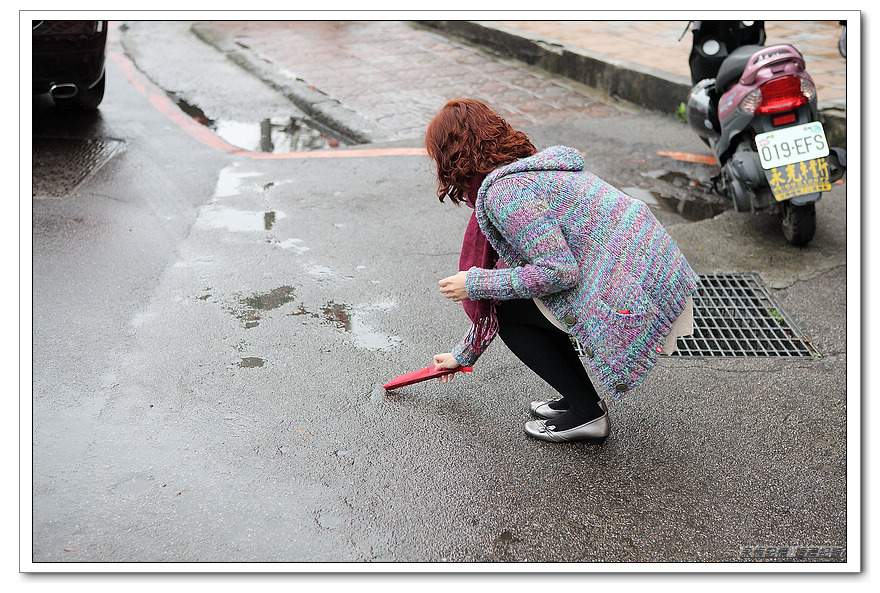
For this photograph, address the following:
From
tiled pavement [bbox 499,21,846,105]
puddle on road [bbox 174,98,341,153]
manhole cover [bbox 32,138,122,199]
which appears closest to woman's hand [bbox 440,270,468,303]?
manhole cover [bbox 32,138,122,199]

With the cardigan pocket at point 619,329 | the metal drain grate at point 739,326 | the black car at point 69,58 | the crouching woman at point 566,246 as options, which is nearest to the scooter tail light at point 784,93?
the metal drain grate at point 739,326

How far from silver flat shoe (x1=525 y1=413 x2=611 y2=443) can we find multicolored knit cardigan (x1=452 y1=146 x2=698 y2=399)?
0.33m

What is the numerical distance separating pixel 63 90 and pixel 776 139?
4.99 metres

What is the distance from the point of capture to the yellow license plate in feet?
13.8

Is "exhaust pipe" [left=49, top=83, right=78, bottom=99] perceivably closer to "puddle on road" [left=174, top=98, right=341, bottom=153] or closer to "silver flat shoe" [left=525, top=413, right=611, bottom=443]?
"puddle on road" [left=174, top=98, right=341, bottom=153]

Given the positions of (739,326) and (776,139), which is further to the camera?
(776,139)

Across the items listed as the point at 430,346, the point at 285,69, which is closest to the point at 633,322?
the point at 430,346

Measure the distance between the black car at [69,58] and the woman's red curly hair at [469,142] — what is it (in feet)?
13.2

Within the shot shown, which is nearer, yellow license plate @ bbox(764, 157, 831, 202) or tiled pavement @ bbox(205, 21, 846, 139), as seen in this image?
yellow license plate @ bbox(764, 157, 831, 202)

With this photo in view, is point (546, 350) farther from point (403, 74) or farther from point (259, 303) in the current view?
point (403, 74)

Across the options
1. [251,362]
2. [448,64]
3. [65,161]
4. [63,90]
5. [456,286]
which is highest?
[448,64]

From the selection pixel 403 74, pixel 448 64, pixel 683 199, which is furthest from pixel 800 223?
pixel 448 64

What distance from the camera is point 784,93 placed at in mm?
4273

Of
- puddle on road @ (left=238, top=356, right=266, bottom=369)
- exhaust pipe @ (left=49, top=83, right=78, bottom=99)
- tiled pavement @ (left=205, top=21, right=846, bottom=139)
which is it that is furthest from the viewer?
tiled pavement @ (left=205, top=21, right=846, bottom=139)
